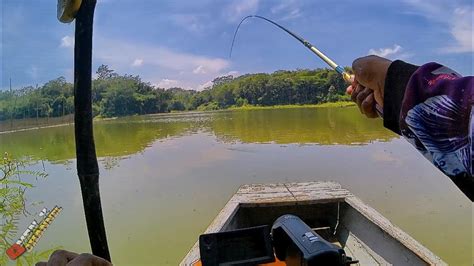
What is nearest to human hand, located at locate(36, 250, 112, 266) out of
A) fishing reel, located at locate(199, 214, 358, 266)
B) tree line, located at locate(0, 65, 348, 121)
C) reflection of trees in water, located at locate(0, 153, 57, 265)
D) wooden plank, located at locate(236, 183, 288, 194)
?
fishing reel, located at locate(199, 214, 358, 266)

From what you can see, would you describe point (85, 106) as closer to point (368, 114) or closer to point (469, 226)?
point (368, 114)

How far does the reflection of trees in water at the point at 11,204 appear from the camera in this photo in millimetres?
1319

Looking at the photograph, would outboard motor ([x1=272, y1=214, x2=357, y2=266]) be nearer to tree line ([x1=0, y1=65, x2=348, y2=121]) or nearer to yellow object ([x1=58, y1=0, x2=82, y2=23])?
yellow object ([x1=58, y1=0, x2=82, y2=23])

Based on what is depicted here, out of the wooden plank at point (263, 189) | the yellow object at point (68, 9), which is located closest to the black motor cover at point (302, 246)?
the yellow object at point (68, 9)

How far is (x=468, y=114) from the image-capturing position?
29 centimetres

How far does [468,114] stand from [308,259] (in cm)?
38

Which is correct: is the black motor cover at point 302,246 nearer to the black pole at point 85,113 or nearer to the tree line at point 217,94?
the black pole at point 85,113

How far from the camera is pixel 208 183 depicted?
26.3ft

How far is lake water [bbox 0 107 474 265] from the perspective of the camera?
418 centimetres

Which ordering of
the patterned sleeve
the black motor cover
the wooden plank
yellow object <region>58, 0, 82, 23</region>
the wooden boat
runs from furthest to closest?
the wooden plank
the wooden boat
yellow object <region>58, 0, 82, 23</region>
the black motor cover
the patterned sleeve

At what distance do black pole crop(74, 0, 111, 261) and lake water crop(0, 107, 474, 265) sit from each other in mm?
631

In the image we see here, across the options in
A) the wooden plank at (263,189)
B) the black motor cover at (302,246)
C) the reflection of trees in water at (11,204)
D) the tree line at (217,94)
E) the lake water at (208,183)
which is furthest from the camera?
the tree line at (217,94)

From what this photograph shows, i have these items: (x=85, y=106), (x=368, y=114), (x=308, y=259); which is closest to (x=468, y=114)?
(x=368, y=114)

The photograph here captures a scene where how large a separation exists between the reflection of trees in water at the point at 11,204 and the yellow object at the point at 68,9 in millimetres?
865
